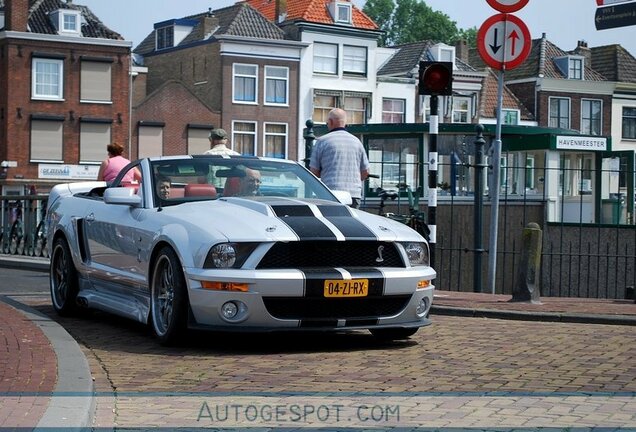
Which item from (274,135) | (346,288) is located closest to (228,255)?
(346,288)

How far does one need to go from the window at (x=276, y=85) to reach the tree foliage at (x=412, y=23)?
47.4 m

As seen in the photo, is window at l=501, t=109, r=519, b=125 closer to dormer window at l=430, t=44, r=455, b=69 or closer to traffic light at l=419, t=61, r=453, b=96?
dormer window at l=430, t=44, r=455, b=69

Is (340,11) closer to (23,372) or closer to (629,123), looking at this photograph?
(629,123)

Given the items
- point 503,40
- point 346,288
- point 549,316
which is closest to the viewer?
point 346,288

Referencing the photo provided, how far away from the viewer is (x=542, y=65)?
71938 millimetres

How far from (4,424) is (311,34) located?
6152 centimetres

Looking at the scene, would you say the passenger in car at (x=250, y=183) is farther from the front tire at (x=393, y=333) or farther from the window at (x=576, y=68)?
the window at (x=576, y=68)

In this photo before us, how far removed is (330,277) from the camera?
8195 mm

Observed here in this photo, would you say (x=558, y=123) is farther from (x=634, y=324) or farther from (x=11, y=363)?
(x=11, y=363)

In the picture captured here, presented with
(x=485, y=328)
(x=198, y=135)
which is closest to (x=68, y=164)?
(x=198, y=135)

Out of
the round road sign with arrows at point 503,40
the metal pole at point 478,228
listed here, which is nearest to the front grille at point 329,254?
the round road sign with arrows at point 503,40

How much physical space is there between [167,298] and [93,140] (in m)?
52.2

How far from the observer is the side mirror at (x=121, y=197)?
943cm

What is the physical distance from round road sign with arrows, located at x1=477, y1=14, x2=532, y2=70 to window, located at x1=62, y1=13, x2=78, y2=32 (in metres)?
48.1
